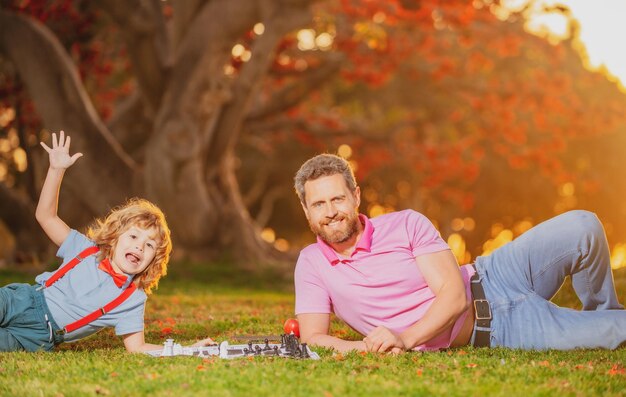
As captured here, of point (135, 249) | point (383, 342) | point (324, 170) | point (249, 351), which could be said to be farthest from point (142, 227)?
point (383, 342)

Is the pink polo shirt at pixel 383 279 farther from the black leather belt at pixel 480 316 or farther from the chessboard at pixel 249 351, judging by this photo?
the chessboard at pixel 249 351

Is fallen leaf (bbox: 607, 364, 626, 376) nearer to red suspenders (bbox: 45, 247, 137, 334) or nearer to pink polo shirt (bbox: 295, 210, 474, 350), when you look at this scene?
pink polo shirt (bbox: 295, 210, 474, 350)

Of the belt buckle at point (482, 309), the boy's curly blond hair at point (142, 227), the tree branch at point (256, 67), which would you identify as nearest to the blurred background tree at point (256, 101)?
the tree branch at point (256, 67)

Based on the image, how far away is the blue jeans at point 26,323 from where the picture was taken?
609 cm

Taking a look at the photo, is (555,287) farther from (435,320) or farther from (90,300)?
(90,300)

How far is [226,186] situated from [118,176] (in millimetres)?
2325

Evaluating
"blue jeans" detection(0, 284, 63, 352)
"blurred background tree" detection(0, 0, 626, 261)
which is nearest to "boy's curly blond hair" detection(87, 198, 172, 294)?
"blue jeans" detection(0, 284, 63, 352)

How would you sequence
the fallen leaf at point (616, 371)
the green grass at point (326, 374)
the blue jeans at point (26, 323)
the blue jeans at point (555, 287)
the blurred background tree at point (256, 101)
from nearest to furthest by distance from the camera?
the green grass at point (326, 374) → the fallen leaf at point (616, 371) → the blue jeans at point (555, 287) → the blue jeans at point (26, 323) → the blurred background tree at point (256, 101)

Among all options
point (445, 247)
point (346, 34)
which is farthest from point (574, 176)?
point (445, 247)

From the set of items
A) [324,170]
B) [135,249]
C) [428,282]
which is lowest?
[428,282]

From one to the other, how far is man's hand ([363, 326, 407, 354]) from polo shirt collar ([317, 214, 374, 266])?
0.56 meters

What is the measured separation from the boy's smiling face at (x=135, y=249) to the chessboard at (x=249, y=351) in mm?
622

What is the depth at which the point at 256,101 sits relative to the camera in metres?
20.2

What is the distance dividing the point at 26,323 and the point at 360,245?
235cm
